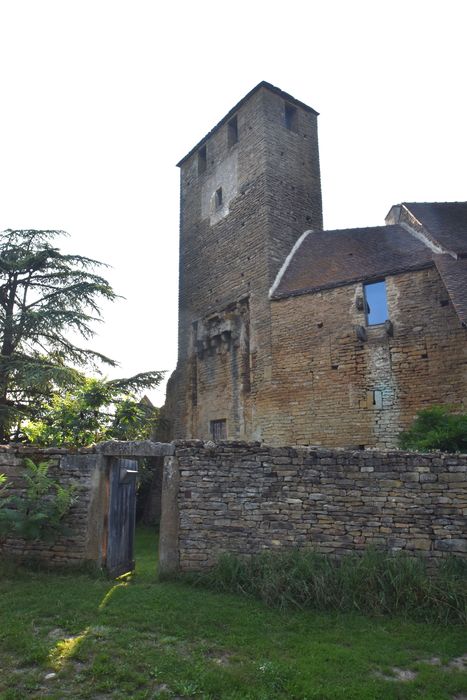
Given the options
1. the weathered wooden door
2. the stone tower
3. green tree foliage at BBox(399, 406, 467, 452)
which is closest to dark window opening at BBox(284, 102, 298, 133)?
the stone tower

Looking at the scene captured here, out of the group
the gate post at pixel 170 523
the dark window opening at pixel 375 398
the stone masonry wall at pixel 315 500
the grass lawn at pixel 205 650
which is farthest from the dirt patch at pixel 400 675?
the dark window opening at pixel 375 398

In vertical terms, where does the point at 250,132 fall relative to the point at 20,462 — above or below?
above

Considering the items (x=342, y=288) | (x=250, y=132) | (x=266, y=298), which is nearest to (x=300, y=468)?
(x=342, y=288)

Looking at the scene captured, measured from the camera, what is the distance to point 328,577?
6219mm

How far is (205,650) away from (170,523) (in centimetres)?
280

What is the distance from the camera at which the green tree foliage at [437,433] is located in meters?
8.62

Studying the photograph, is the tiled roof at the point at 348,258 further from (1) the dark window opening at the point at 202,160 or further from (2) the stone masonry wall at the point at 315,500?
(2) the stone masonry wall at the point at 315,500

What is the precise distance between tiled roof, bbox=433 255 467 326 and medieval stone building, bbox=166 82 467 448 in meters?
0.04

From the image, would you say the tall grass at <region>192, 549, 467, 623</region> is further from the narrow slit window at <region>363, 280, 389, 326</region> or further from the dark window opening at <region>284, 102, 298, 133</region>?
the dark window opening at <region>284, 102, 298, 133</region>

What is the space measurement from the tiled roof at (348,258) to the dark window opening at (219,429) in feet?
14.9

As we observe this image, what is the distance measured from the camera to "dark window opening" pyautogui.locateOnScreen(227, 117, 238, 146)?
1816 centimetres

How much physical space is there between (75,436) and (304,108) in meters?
14.8

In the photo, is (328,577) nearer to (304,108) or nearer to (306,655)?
(306,655)

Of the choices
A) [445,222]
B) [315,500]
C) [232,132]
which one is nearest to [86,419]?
[315,500]
